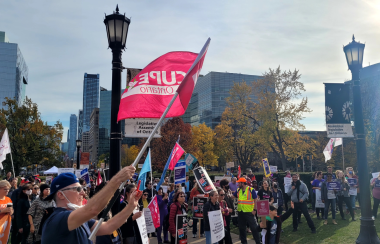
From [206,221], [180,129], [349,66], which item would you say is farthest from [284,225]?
[180,129]

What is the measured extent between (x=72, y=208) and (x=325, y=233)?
1067 centimetres

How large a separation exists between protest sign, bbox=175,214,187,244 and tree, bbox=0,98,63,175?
2786cm

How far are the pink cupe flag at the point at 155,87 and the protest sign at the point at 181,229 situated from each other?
4.49m

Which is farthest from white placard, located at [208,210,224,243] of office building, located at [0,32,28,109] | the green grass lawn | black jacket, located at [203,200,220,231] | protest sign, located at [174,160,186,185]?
office building, located at [0,32,28,109]

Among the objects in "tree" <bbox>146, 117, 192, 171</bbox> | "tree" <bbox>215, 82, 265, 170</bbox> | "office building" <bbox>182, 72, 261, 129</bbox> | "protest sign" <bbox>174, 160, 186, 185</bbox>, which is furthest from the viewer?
"office building" <bbox>182, 72, 261, 129</bbox>

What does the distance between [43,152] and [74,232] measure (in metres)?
35.1

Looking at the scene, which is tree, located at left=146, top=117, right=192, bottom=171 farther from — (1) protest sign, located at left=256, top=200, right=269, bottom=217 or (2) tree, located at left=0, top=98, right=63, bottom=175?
(1) protest sign, located at left=256, top=200, right=269, bottom=217

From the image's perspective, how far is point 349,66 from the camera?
9852 mm

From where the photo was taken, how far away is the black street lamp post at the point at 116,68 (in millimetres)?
5711

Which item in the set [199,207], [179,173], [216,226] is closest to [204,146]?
[179,173]

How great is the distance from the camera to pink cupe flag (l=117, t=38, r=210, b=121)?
5.99 metres

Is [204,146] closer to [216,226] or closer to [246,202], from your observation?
[246,202]

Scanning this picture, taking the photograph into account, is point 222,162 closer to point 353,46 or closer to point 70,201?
point 353,46

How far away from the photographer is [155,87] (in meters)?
6.21
